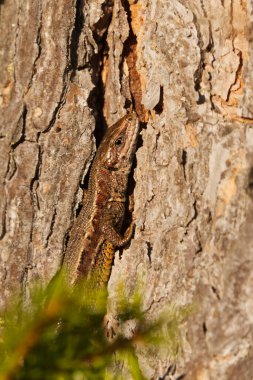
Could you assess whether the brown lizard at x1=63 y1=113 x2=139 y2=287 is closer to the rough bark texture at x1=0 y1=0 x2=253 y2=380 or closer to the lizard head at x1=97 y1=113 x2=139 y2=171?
the lizard head at x1=97 y1=113 x2=139 y2=171

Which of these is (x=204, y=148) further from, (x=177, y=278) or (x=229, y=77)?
(x=177, y=278)

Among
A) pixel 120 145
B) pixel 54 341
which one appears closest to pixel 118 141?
pixel 120 145

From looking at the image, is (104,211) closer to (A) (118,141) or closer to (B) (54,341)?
(A) (118,141)

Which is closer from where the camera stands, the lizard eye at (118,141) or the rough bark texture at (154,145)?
the rough bark texture at (154,145)

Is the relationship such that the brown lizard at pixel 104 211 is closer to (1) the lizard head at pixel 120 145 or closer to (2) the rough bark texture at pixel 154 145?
(1) the lizard head at pixel 120 145

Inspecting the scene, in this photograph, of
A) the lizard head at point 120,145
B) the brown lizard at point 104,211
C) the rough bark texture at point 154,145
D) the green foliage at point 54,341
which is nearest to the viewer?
the green foliage at point 54,341

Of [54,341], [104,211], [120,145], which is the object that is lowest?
[54,341]

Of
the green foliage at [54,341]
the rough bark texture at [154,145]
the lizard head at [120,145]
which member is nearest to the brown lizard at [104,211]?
the lizard head at [120,145]

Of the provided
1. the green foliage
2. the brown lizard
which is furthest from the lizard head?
the green foliage
